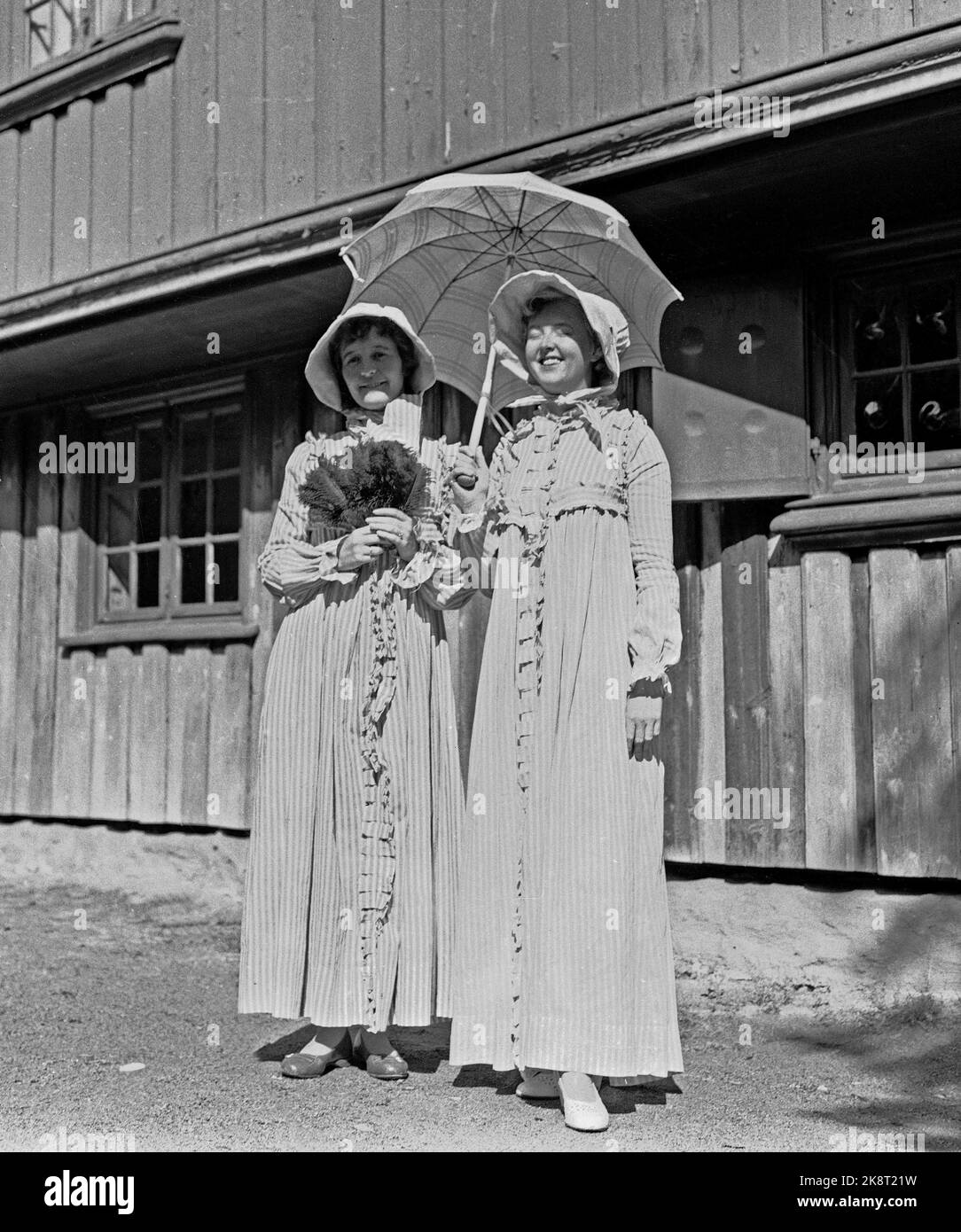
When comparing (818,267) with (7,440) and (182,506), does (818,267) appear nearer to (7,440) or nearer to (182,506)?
(182,506)

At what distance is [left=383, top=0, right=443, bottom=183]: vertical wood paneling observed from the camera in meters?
5.20

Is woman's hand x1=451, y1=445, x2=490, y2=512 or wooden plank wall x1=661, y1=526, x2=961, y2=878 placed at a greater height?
woman's hand x1=451, y1=445, x2=490, y2=512

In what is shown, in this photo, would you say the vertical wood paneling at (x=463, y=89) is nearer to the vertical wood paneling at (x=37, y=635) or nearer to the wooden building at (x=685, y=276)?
the wooden building at (x=685, y=276)

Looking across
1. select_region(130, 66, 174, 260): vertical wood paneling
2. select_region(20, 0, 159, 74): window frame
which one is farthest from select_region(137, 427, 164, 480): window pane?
select_region(20, 0, 159, 74): window frame

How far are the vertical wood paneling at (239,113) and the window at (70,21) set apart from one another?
0.73 metres

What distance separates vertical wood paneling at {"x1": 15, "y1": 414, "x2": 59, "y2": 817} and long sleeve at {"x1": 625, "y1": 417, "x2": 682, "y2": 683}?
5356mm

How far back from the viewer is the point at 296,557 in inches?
150

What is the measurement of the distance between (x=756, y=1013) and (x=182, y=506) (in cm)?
441

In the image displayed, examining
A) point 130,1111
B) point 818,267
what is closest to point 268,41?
point 818,267

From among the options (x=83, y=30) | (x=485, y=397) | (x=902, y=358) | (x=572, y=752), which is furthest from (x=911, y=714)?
(x=83, y=30)

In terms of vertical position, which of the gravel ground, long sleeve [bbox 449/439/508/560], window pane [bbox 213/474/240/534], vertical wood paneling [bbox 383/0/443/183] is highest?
vertical wood paneling [bbox 383/0/443/183]

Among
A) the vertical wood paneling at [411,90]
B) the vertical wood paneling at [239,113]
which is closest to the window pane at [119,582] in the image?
the vertical wood paneling at [239,113]

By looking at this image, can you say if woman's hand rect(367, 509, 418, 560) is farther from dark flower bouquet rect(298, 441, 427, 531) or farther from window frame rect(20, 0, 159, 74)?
window frame rect(20, 0, 159, 74)

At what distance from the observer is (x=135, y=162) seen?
634 centimetres
